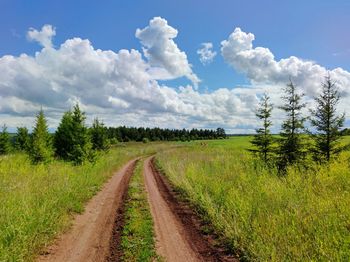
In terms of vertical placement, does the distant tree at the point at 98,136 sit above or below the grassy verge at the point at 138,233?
above

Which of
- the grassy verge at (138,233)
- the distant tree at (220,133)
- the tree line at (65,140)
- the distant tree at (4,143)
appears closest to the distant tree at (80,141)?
the tree line at (65,140)

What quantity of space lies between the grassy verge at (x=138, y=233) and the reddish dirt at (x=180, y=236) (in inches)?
8.9

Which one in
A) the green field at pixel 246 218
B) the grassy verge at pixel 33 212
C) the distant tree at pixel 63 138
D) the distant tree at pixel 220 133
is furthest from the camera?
the distant tree at pixel 220 133

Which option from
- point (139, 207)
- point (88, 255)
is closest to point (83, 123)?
point (139, 207)

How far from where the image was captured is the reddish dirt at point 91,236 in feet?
22.1

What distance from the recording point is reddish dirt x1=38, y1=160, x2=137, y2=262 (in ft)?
22.1

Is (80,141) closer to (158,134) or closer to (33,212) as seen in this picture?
(33,212)

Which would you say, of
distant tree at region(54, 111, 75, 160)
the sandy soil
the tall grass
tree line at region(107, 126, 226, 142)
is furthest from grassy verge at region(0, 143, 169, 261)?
tree line at region(107, 126, 226, 142)

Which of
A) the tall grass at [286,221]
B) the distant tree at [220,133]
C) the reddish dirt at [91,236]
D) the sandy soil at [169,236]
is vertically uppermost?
the distant tree at [220,133]

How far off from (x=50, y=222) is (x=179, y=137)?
14806cm

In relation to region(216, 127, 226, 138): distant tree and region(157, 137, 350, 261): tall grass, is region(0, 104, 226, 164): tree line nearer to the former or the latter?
region(157, 137, 350, 261): tall grass

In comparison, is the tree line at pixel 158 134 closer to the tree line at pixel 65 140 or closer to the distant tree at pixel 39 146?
the tree line at pixel 65 140

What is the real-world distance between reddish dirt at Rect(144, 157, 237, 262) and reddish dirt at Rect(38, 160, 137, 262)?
1.31 meters

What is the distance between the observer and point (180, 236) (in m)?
8.20
